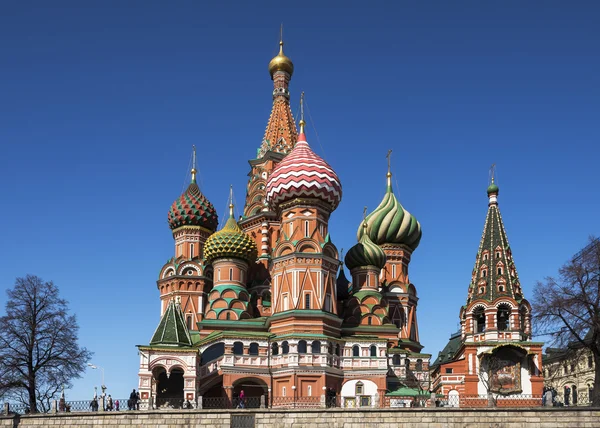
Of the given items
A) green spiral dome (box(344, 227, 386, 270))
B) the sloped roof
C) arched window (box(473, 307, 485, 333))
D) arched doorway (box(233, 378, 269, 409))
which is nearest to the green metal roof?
arched doorway (box(233, 378, 269, 409))

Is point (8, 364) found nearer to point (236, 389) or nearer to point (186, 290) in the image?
point (236, 389)

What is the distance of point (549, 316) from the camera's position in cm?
3155

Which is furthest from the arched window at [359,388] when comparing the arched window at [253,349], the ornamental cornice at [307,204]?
the ornamental cornice at [307,204]

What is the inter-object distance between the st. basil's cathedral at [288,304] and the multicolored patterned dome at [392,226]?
0.07 metres

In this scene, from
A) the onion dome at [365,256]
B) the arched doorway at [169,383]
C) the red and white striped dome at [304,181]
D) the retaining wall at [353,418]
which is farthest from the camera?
the onion dome at [365,256]

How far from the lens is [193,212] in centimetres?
5003

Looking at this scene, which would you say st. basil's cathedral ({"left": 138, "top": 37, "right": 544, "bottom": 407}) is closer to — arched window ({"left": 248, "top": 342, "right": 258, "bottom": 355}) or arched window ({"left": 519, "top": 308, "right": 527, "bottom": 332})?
arched window ({"left": 248, "top": 342, "right": 258, "bottom": 355})

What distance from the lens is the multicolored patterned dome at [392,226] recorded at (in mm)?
51656

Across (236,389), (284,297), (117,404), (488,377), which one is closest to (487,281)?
(488,377)

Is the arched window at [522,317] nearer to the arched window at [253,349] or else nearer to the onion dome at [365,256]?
the onion dome at [365,256]

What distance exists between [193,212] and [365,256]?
11.9m

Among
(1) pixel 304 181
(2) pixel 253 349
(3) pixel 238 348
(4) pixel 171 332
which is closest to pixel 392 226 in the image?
(1) pixel 304 181

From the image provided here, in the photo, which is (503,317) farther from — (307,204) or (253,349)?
(253,349)

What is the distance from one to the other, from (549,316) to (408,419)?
28.6ft
